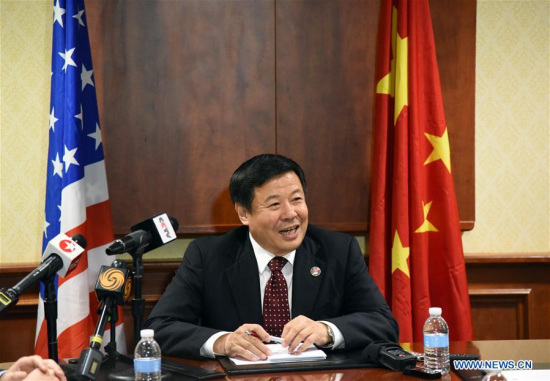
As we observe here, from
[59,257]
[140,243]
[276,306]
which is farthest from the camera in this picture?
[276,306]

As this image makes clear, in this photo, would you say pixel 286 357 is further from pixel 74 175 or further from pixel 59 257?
pixel 74 175

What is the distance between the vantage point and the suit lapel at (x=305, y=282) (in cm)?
299

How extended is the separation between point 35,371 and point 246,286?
1176mm

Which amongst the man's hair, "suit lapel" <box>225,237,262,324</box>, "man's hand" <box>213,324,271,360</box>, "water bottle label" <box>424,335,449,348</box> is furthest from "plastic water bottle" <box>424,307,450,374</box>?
the man's hair

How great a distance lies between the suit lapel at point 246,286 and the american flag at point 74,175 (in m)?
0.72

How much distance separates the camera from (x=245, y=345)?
2.42 m

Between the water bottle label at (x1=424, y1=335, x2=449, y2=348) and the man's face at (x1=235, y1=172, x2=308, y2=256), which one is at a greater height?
the man's face at (x1=235, y1=172, x2=308, y2=256)

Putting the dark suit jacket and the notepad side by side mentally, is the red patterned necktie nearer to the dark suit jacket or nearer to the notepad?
the dark suit jacket

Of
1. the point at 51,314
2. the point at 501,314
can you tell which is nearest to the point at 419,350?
the point at 51,314

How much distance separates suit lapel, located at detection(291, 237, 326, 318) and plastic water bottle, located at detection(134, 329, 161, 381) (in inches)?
37.3

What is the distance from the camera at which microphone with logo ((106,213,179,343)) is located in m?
2.29

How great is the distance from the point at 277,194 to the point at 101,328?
1.18m

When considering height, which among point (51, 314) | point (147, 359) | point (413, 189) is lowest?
point (147, 359)

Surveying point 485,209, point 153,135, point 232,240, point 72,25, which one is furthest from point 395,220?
point 72,25
